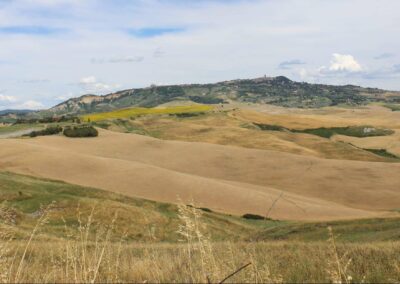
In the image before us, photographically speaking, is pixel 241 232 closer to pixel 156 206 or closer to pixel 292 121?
pixel 156 206

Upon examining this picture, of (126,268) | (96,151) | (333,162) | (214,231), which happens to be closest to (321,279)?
(126,268)

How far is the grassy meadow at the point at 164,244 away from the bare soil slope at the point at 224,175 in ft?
41.2

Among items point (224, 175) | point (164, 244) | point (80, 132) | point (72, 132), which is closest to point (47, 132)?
point (72, 132)

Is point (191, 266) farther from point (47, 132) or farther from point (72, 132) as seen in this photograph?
point (47, 132)

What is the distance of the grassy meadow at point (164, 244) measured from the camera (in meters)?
6.43

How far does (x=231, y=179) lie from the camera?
256ft

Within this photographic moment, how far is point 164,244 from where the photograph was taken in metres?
18.7

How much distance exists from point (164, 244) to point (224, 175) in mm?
62332

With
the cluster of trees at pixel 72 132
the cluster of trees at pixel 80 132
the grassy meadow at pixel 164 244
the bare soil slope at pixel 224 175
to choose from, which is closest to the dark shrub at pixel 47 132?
the cluster of trees at pixel 72 132

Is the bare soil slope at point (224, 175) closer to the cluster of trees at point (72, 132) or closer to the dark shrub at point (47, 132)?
the cluster of trees at point (72, 132)

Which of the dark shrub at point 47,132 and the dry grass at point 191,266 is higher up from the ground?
the dry grass at point 191,266

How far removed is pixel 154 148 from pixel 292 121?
7616cm

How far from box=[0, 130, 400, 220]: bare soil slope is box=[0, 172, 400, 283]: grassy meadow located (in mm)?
12557

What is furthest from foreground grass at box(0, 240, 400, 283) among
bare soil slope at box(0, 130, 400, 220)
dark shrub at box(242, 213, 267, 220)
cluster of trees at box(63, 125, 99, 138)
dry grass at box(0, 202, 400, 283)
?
cluster of trees at box(63, 125, 99, 138)
